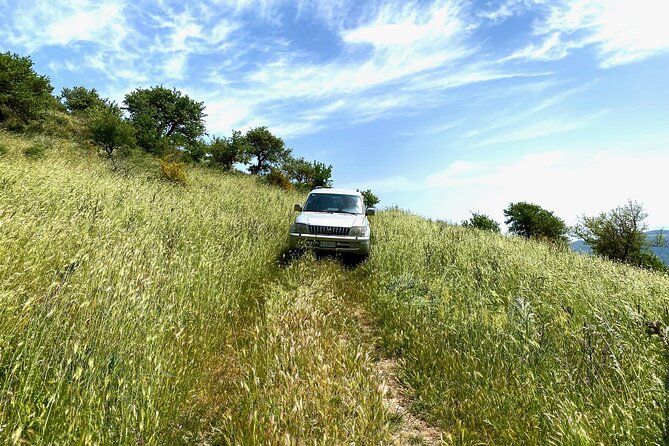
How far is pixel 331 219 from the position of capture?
840cm

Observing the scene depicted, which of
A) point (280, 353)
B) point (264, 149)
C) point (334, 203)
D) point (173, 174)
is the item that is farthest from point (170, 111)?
point (280, 353)

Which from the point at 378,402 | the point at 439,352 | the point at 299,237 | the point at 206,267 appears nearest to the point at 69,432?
the point at 378,402

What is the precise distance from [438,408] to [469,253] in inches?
209

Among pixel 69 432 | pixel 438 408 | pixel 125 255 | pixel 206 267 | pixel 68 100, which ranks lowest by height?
pixel 438 408

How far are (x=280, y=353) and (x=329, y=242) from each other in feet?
16.5

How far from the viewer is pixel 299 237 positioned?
26.2 ft

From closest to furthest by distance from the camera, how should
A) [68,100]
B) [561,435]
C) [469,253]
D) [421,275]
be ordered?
[561,435], [421,275], [469,253], [68,100]

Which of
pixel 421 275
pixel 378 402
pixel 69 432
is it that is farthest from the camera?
pixel 421 275

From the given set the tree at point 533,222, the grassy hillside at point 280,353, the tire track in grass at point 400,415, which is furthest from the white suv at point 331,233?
the tree at point 533,222

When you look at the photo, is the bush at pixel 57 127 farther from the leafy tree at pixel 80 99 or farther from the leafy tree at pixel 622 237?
→ the leafy tree at pixel 622 237

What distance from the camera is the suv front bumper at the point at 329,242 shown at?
7.95m

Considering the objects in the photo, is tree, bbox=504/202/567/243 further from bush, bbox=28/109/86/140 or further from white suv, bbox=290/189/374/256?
bush, bbox=28/109/86/140

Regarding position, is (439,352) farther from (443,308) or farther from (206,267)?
(206,267)

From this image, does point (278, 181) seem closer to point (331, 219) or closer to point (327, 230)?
point (331, 219)
